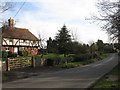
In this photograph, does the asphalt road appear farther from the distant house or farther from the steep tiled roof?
the steep tiled roof

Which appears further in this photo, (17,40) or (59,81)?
(17,40)

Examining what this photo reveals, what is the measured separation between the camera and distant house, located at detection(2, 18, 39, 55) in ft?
107

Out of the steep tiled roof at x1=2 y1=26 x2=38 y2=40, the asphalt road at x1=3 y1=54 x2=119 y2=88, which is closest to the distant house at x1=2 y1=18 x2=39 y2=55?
the steep tiled roof at x1=2 y1=26 x2=38 y2=40

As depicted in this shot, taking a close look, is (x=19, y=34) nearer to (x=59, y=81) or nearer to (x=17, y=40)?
(x=17, y=40)

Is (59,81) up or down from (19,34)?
down

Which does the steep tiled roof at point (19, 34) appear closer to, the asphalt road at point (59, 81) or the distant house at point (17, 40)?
the distant house at point (17, 40)

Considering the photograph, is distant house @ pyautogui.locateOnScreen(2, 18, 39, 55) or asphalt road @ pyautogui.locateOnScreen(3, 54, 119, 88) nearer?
asphalt road @ pyautogui.locateOnScreen(3, 54, 119, 88)

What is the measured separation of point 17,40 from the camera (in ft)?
116

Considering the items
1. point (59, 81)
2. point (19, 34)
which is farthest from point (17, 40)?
point (59, 81)

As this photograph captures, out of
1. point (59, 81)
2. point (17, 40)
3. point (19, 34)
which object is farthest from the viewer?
point (19, 34)

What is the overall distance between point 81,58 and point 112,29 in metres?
20.0

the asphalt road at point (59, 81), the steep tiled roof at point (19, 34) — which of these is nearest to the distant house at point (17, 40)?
the steep tiled roof at point (19, 34)

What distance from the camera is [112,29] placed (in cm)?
1073

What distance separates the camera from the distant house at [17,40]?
32.7m
